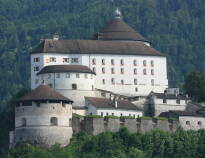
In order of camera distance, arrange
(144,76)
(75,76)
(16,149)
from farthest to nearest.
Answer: (144,76) < (75,76) < (16,149)

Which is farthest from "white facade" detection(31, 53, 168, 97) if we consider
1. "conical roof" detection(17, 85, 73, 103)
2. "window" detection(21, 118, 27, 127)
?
"window" detection(21, 118, 27, 127)

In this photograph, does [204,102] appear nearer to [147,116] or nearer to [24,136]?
[147,116]

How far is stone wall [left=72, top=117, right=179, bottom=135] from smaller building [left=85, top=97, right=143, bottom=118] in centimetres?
252

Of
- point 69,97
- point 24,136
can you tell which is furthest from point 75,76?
point 24,136

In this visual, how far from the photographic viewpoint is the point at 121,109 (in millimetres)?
122125

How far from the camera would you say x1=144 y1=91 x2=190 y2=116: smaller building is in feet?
413

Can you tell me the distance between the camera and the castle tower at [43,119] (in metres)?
116

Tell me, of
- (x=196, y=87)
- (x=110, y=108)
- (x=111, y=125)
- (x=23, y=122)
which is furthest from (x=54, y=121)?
(x=196, y=87)

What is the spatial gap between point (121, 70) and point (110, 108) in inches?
393

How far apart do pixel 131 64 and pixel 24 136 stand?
64.1 ft

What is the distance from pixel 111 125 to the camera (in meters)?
118

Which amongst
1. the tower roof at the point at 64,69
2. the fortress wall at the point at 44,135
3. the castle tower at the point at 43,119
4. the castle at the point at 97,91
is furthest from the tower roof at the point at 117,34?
the fortress wall at the point at 44,135

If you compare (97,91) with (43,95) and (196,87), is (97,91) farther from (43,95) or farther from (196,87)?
(196,87)

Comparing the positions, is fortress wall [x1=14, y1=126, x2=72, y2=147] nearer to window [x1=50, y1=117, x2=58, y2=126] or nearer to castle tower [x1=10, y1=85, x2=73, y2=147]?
castle tower [x1=10, y1=85, x2=73, y2=147]
